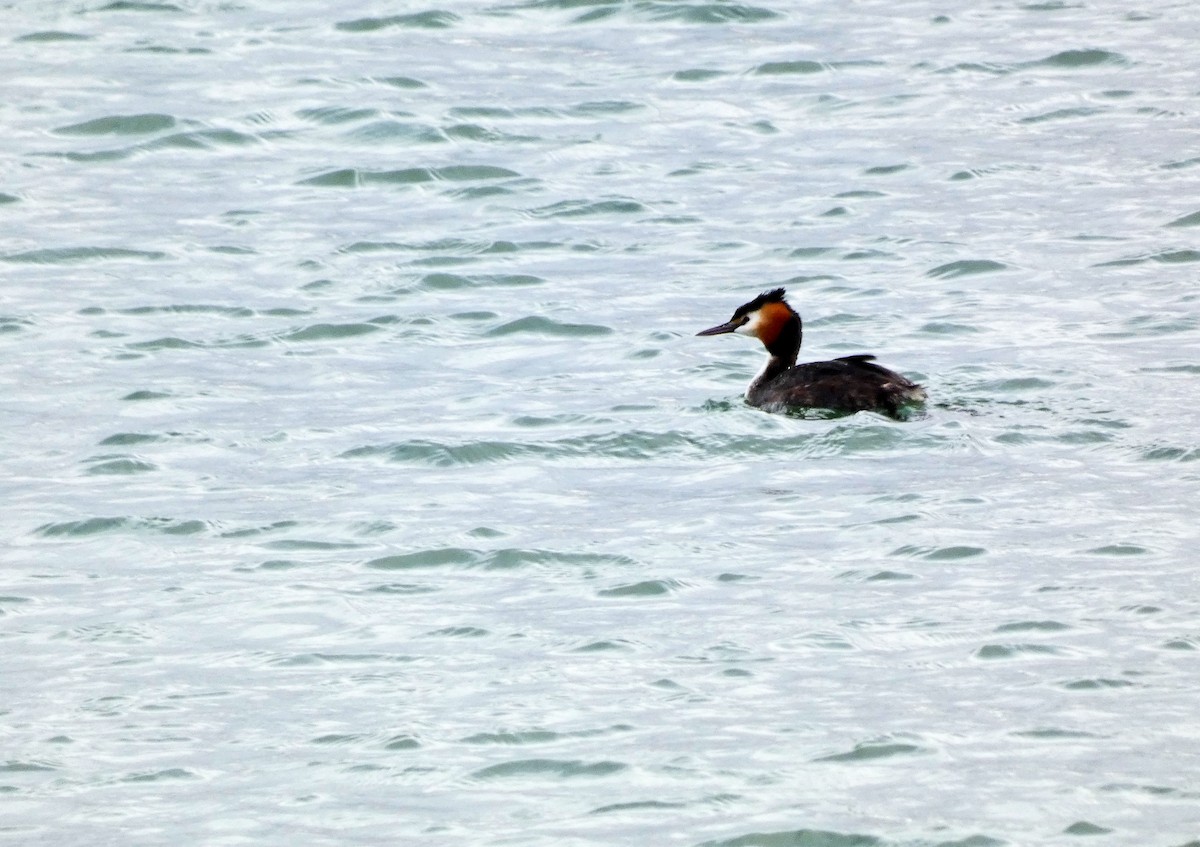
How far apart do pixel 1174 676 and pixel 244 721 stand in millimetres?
3111

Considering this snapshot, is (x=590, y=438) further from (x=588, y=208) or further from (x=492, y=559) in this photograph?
(x=588, y=208)

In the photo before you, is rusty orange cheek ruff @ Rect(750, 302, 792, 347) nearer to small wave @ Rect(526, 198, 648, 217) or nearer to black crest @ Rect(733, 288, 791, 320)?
black crest @ Rect(733, 288, 791, 320)

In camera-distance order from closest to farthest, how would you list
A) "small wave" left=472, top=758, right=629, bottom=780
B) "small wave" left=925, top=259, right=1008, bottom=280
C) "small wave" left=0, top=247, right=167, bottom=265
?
1. "small wave" left=472, top=758, right=629, bottom=780
2. "small wave" left=925, top=259, right=1008, bottom=280
3. "small wave" left=0, top=247, right=167, bottom=265

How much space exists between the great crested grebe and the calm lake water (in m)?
0.20

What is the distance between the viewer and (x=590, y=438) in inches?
414

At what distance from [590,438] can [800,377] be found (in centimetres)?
121

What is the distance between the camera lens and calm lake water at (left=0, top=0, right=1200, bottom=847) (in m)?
6.75

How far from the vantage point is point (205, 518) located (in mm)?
9367

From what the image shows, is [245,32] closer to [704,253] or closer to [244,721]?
[704,253]

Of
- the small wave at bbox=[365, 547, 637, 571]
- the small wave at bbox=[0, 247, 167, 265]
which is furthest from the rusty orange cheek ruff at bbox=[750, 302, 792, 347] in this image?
the small wave at bbox=[0, 247, 167, 265]

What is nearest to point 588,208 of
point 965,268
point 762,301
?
point 965,268

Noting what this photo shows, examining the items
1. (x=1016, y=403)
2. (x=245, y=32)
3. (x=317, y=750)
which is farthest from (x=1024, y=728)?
(x=245, y=32)

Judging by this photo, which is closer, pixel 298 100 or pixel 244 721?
pixel 244 721

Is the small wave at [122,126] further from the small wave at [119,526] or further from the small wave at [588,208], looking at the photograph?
the small wave at [119,526]
